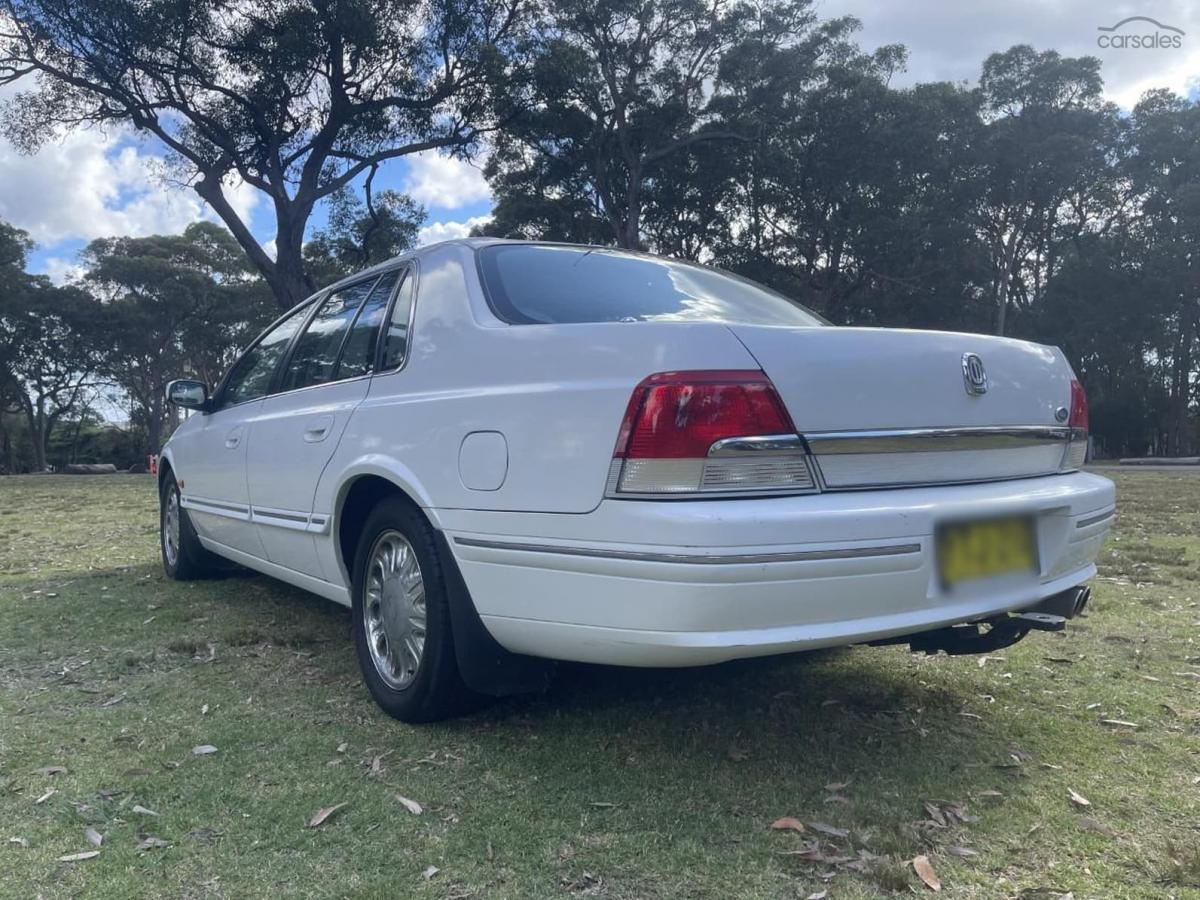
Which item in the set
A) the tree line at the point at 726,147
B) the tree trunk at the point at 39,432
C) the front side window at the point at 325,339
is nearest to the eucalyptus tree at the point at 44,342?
the tree trunk at the point at 39,432

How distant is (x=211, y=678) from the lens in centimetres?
352

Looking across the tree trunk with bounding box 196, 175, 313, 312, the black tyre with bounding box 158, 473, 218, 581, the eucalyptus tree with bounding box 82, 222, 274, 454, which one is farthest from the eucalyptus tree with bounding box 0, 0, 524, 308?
the eucalyptus tree with bounding box 82, 222, 274, 454

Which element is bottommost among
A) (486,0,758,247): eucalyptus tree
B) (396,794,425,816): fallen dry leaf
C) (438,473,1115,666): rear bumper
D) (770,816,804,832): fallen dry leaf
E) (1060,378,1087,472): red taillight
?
(770,816,804,832): fallen dry leaf

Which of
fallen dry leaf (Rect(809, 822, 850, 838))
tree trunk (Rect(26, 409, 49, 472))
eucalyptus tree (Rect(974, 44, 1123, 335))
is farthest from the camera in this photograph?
tree trunk (Rect(26, 409, 49, 472))

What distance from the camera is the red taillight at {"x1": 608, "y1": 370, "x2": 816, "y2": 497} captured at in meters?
2.17

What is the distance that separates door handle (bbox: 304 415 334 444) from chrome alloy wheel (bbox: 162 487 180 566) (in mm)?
2330

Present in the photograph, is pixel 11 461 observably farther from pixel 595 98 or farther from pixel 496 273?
pixel 496 273

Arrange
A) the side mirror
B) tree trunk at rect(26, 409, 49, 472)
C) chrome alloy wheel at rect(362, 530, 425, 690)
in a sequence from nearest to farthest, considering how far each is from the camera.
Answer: chrome alloy wheel at rect(362, 530, 425, 690), the side mirror, tree trunk at rect(26, 409, 49, 472)

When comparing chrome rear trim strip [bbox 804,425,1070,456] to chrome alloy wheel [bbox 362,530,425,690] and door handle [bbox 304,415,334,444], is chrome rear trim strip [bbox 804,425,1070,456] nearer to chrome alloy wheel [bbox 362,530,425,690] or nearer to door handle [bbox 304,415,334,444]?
chrome alloy wheel [bbox 362,530,425,690]

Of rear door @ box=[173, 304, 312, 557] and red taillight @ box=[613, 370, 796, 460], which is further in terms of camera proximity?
rear door @ box=[173, 304, 312, 557]

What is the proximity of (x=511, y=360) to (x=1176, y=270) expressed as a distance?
29.6 m

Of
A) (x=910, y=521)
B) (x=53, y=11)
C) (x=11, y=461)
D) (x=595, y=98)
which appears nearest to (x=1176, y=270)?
(x=595, y=98)

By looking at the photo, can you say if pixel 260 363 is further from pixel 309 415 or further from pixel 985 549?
pixel 985 549

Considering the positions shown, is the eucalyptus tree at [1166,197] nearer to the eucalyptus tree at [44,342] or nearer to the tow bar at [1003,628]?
the tow bar at [1003,628]
